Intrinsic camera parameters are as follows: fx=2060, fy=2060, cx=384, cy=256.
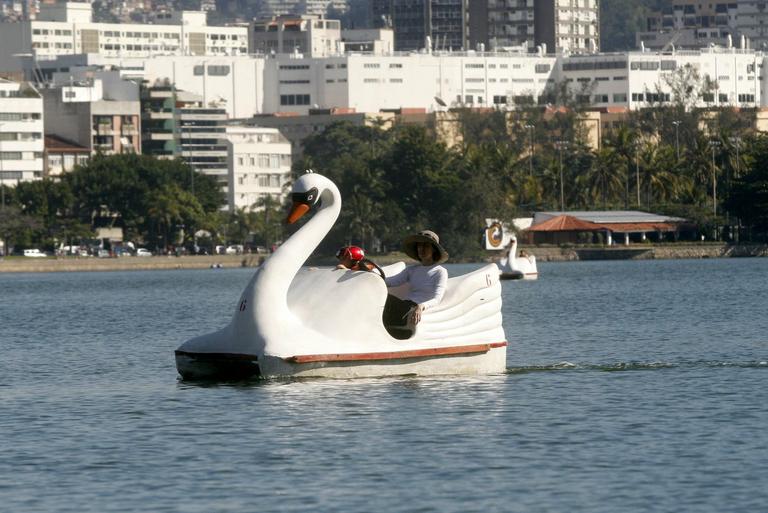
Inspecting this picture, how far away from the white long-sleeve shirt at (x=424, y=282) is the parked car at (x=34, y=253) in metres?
139

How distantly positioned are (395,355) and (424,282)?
4.74ft

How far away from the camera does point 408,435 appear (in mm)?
29016

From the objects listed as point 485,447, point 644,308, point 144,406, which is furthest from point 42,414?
point 644,308

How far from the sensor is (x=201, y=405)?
33031 mm

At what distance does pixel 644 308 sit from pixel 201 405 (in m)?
38.9

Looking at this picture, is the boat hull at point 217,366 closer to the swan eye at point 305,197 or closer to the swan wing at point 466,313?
the swan eye at point 305,197

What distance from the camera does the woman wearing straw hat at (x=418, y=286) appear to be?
34.9 meters

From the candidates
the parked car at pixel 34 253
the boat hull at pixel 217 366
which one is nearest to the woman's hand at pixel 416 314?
the boat hull at pixel 217 366

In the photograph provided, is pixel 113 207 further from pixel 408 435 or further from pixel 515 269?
pixel 408 435

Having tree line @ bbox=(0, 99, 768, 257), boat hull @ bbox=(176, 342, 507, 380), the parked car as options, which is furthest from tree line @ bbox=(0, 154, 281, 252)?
boat hull @ bbox=(176, 342, 507, 380)

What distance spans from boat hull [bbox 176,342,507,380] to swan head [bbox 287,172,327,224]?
8.18 ft

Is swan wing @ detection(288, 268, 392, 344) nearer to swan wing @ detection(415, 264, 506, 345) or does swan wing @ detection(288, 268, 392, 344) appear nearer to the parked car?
swan wing @ detection(415, 264, 506, 345)

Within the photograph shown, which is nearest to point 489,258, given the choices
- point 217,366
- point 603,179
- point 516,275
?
point 603,179

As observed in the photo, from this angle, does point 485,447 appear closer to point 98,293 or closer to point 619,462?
point 619,462
